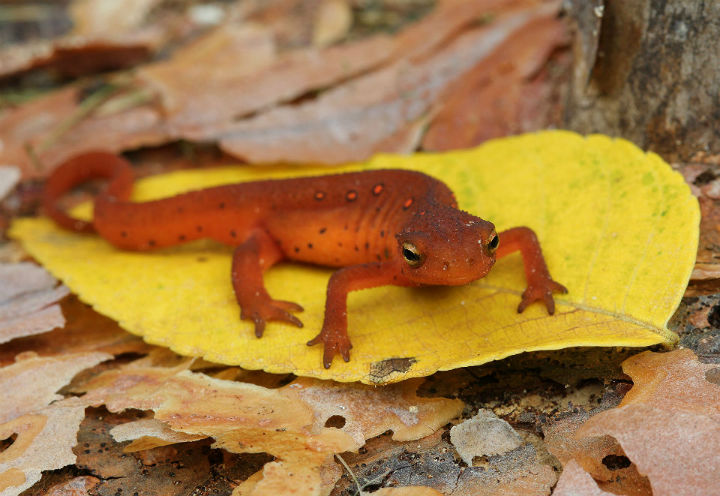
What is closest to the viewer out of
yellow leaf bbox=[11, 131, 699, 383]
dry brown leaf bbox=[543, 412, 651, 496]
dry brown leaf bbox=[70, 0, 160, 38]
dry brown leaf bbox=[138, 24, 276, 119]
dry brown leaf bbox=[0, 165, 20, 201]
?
dry brown leaf bbox=[543, 412, 651, 496]

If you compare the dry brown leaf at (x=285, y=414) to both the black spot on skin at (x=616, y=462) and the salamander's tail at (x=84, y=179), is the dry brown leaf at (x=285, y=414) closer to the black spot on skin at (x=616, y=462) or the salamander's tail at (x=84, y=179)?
the black spot on skin at (x=616, y=462)

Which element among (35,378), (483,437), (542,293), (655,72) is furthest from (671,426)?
(35,378)

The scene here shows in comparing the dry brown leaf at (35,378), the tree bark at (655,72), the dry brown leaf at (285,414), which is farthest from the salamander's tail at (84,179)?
the tree bark at (655,72)

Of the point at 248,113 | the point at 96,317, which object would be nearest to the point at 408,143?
the point at 248,113

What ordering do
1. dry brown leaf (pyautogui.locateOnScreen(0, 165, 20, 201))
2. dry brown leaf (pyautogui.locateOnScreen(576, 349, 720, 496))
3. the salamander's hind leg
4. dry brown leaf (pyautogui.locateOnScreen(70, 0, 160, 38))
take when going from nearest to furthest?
dry brown leaf (pyautogui.locateOnScreen(576, 349, 720, 496))
the salamander's hind leg
dry brown leaf (pyautogui.locateOnScreen(0, 165, 20, 201))
dry brown leaf (pyautogui.locateOnScreen(70, 0, 160, 38))

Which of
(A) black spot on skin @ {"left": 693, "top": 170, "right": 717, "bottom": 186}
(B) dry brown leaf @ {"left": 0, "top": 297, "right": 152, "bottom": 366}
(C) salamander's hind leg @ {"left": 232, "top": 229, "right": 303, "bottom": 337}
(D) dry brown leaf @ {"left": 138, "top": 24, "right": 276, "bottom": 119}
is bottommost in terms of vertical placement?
(B) dry brown leaf @ {"left": 0, "top": 297, "right": 152, "bottom": 366}

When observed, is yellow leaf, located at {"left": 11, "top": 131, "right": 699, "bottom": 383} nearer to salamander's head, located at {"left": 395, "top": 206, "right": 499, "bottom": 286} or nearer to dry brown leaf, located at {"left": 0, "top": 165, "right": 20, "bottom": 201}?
salamander's head, located at {"left": 395, "top": 206, "right": 499, "bottom": 286}

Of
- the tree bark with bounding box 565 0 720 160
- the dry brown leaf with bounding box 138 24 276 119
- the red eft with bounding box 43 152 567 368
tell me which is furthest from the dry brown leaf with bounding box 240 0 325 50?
the tree bark with bounding box 565 0 720 160
